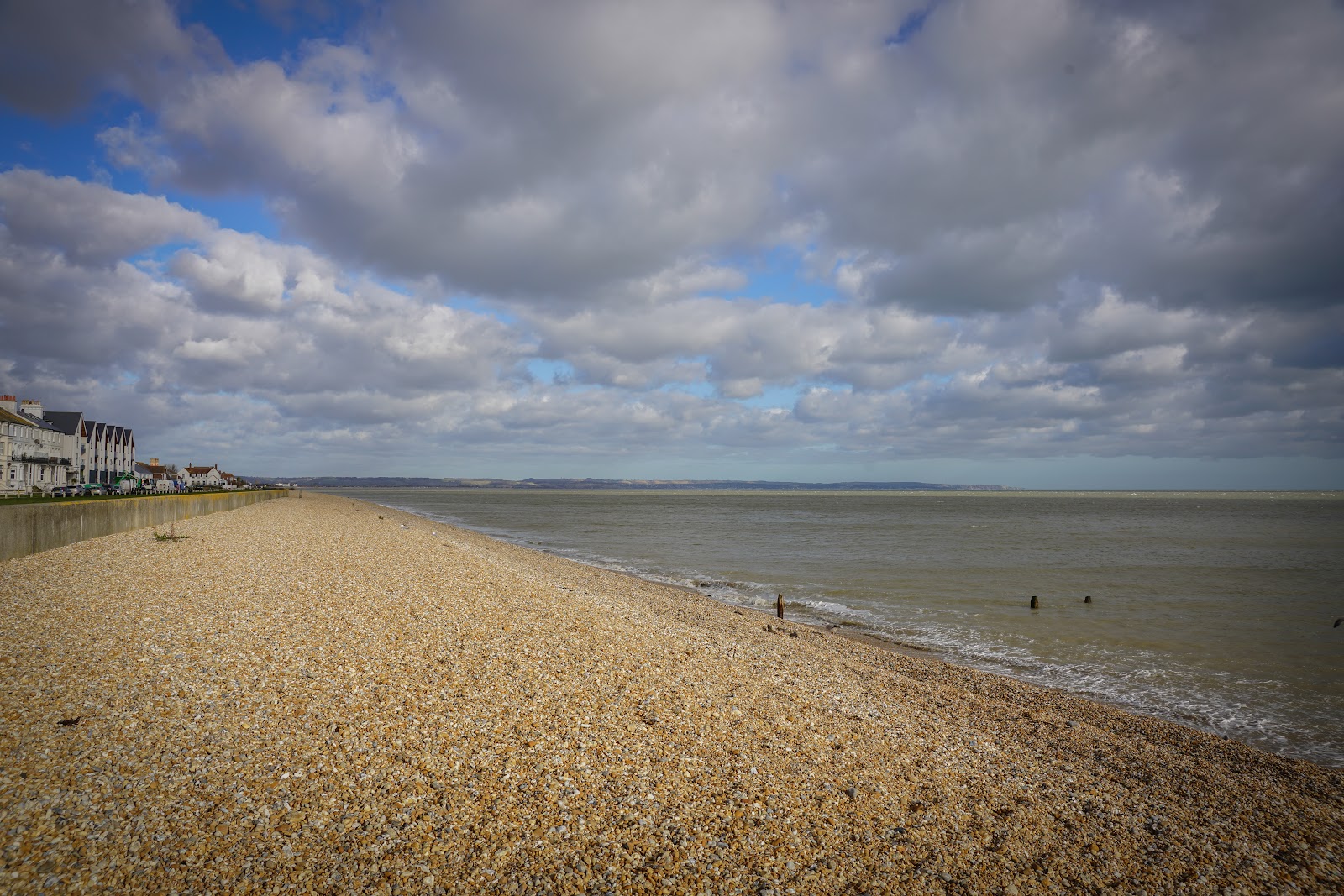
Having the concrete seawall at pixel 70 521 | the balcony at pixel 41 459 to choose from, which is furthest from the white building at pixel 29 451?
the concrete seawall at pixel 70 521

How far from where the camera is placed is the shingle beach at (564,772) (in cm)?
454

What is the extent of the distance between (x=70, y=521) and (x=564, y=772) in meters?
23.2

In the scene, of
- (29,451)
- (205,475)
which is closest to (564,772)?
(29,451)

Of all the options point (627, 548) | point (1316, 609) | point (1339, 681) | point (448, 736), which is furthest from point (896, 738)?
point (627, 548)

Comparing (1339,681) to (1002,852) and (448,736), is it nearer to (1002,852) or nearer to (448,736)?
(1002,852)

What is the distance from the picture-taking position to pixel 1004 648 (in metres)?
14.5

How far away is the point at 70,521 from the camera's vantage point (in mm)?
20047

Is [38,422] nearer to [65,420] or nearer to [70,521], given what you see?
[65,420]

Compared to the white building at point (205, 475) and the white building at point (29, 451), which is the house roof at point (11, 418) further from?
the white building at point (205, 475)

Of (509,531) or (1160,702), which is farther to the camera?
(509,531)

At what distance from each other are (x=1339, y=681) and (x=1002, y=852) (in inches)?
484

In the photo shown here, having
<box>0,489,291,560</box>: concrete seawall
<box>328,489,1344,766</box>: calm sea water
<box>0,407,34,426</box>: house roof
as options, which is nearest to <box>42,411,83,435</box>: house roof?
<box>0,407,34,426</box>: house roof

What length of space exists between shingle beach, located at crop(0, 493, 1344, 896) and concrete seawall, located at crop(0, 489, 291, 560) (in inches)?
350

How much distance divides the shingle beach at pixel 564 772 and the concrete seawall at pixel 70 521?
888 cm
